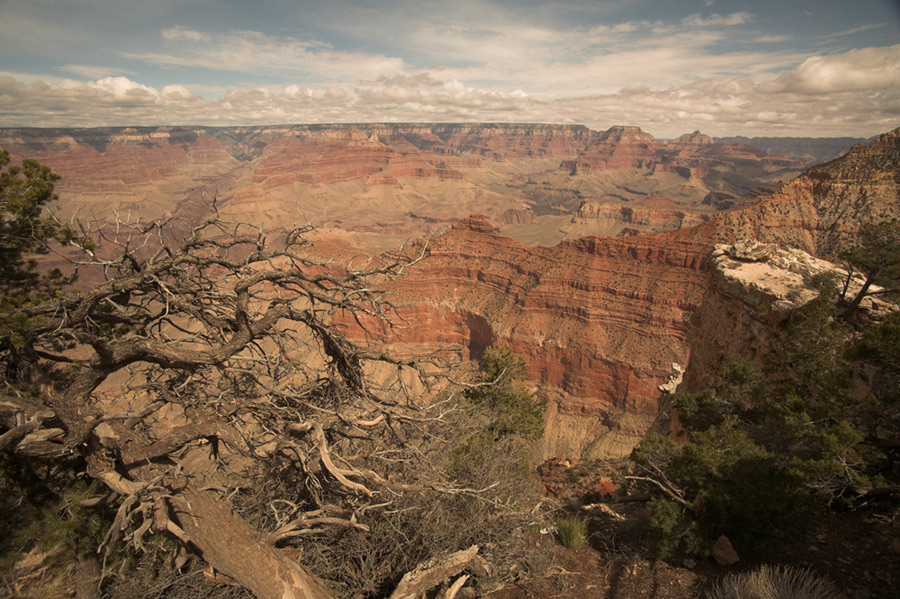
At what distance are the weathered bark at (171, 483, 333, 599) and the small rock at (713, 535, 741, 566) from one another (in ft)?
25.5

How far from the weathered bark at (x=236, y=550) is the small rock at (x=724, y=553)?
7762mm

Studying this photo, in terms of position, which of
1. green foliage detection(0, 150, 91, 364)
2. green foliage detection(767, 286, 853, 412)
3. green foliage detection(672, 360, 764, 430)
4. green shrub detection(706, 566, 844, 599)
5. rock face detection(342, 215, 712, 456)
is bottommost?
rock face detection(342, 215, 712, 456)

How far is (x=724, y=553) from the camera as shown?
27.2ft

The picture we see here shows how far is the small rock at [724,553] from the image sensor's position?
820 centimetres

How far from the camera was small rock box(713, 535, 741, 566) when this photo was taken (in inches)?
323

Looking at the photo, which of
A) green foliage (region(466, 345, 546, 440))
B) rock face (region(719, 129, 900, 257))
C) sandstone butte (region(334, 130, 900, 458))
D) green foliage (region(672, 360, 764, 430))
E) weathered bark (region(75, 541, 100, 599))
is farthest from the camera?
rock face (region(719, 129, 900, 257))

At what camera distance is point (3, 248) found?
26.5 feet

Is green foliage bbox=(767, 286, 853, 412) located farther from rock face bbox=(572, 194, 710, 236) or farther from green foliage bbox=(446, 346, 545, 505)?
rock face bbox=(572, 194, 710, 236)

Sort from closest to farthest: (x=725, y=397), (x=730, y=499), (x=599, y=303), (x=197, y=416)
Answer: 1. (x=197, y=416)
2. (x=730, y=499)
3. (x=725, y=397)
4. (x=599, y=303)

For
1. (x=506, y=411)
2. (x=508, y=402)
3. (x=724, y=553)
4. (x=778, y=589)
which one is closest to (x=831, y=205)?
(x=508, y=402)

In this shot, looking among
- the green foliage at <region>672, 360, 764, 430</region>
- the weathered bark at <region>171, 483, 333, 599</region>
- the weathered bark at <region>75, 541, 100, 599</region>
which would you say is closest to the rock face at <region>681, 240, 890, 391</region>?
the green foliage at <region>672, 360, 764, 430</region>

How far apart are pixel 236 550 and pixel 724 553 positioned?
894 centimetres

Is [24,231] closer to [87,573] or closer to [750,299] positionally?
[87,573]

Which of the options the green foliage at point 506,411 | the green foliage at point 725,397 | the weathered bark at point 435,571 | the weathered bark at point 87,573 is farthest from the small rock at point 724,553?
the weathered bark at point 87,573
